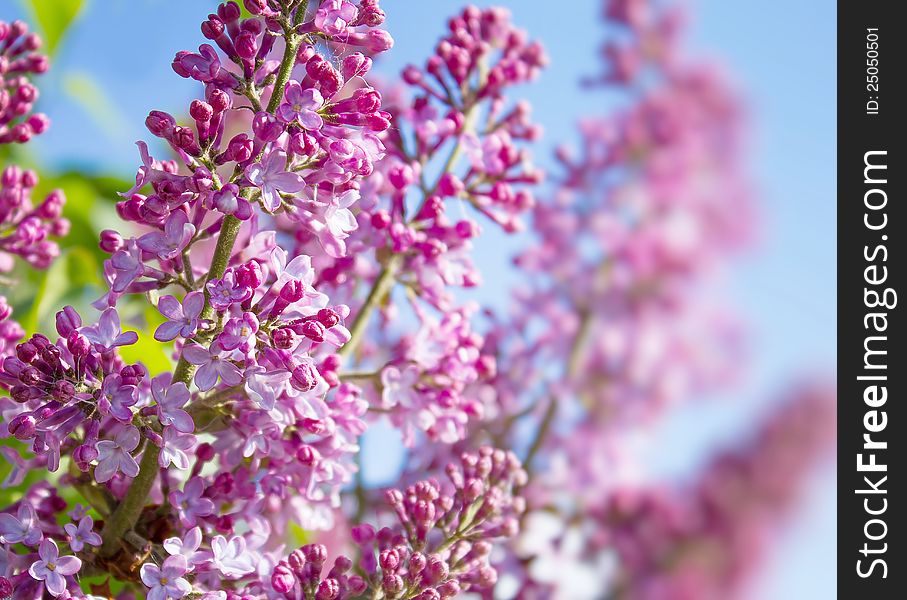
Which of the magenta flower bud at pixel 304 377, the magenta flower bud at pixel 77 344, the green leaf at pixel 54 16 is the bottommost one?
the magenta flower bud at pixel 304 377

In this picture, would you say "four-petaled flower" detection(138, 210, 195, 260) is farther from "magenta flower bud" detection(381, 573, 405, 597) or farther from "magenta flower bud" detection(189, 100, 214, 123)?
"magenta flower bud" detection(381, 573, 405, 597)

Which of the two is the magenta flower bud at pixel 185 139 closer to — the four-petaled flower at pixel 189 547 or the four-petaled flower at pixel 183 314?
Result: the four-petaled flower at pixel 183 314

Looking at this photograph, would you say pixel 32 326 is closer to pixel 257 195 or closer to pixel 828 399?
pixel 257 195

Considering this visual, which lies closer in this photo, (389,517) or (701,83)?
(389,517)

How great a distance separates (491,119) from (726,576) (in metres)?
1.71

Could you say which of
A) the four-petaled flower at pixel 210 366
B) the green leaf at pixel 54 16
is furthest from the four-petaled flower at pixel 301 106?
the green leaf at pixel 54 16

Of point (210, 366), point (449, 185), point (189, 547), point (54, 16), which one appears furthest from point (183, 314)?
point (54, 16)

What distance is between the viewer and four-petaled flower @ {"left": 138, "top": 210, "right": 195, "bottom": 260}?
50 centimetres

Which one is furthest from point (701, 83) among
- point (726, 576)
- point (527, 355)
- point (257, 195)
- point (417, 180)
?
point (257, 195)

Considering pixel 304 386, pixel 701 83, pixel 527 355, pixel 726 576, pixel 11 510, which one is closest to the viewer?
pixel 304 386

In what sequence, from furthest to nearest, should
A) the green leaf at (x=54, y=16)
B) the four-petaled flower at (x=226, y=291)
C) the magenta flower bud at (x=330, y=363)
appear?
1. the green leaf at (x=54, y=16)
2. the magenta flower bud at (x=330, y=363)
3. the four-petaled flower at (x=226, y=291)

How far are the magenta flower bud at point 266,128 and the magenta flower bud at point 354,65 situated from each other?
0.06 meters

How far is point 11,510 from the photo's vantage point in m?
0.58

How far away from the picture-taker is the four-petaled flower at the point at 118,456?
500 millimetres
